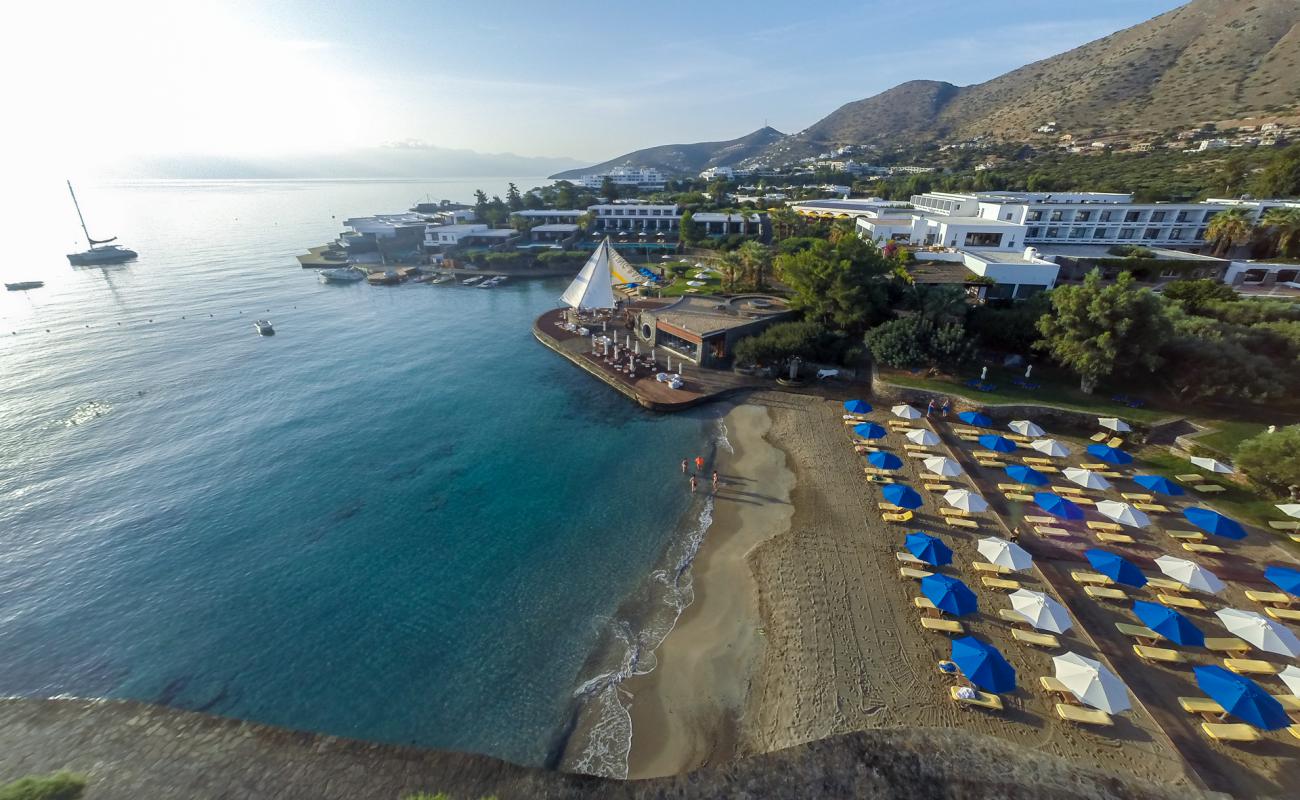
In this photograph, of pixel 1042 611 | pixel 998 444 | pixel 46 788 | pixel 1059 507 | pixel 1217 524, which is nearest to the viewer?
pixel 46 788

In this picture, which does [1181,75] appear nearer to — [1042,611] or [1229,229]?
[1229,229]

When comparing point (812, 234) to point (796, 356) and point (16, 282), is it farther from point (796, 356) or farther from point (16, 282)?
point (16, 282)

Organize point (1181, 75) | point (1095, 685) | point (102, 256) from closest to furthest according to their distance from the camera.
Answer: point (1095, 685) < point (102, 256) < point (1181, 75)

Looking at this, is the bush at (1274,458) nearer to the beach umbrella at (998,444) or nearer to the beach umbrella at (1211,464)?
the beach umbrella at (1211,464)

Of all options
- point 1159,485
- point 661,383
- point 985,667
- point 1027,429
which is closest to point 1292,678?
point 985,667

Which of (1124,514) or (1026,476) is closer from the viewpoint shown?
(1124,514)

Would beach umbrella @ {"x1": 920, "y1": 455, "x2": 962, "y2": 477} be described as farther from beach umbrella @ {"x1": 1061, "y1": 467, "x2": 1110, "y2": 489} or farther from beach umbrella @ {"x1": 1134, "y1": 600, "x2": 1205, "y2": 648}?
beach umbrella @ {"x1": 1134, "y1": 600, "x2": 1205, "y2": 648}

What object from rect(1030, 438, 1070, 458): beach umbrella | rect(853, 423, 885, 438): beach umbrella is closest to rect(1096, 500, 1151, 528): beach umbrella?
rect(1030, 438, 1070, 458): beach umbrella
